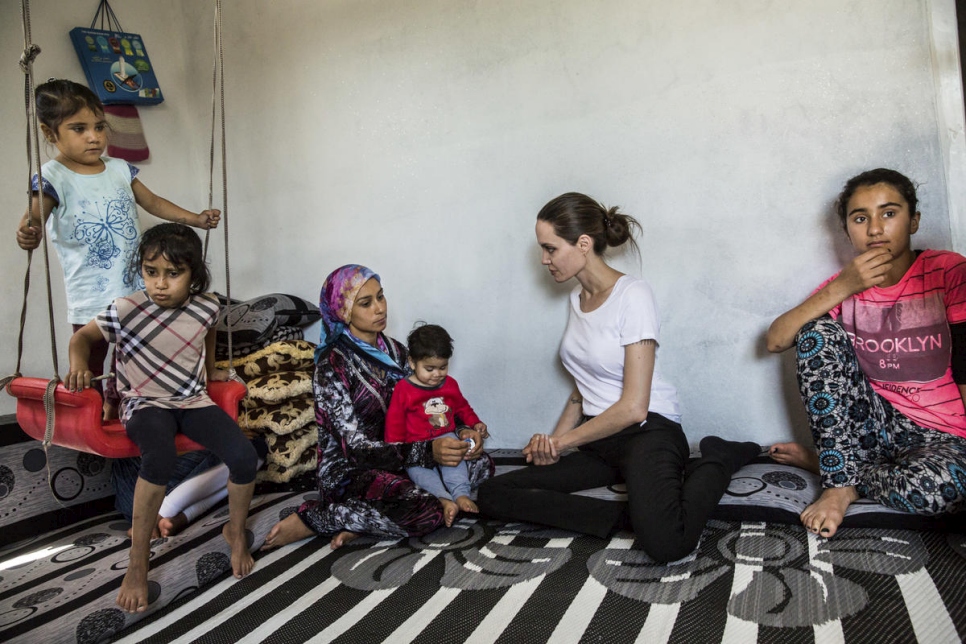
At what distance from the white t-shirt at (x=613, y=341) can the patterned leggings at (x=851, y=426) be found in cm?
45

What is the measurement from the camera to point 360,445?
237 centimetres

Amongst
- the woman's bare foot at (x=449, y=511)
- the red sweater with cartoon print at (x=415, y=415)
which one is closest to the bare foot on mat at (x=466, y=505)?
the woman's bare foot at (x=449, y=511)

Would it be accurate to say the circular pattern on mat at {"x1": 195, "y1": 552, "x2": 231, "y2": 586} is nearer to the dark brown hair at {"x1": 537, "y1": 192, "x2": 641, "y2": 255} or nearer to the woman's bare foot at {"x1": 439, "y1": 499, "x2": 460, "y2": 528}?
the woman's bare foot at {"x1": 439, "y1": 499, "x2": 460, "y2": 528}

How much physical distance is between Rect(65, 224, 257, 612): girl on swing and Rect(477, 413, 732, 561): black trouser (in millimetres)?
788

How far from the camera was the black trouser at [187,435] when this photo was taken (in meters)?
1.98

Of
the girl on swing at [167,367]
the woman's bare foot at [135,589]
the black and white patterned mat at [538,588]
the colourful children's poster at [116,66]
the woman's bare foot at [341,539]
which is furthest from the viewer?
the colourful children's poster at [116,66]

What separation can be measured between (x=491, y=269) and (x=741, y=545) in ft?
5.10

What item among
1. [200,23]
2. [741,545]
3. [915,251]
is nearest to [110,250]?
[200,23]

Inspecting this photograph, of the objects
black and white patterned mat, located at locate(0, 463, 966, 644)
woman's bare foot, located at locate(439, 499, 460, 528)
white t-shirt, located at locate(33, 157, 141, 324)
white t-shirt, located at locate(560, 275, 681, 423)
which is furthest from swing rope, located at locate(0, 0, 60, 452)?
white t-shirt, located at locate(560, 275, 681, 423)

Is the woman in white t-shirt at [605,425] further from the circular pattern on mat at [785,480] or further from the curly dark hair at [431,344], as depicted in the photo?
the curly dark hair at [431,344]

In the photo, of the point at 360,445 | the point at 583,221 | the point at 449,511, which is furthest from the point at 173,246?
the point at 583,221

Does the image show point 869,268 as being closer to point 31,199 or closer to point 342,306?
point 342,306

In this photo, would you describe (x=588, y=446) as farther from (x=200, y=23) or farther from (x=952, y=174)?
(x=200, y=23)

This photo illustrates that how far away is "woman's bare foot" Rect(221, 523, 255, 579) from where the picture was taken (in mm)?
2100
